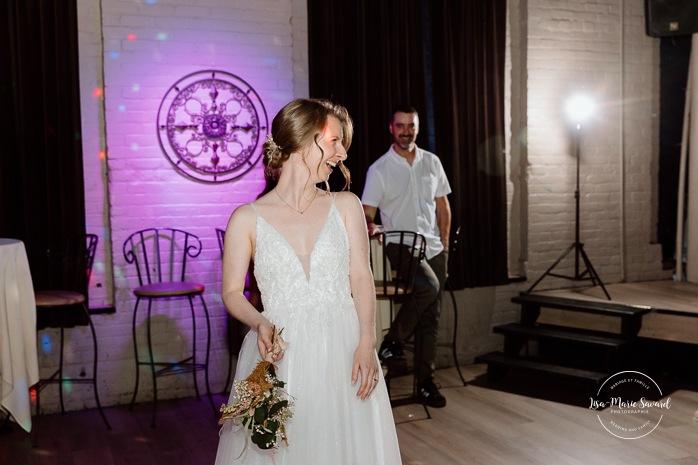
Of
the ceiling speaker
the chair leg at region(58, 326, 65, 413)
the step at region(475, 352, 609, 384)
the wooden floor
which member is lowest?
the wooden floor

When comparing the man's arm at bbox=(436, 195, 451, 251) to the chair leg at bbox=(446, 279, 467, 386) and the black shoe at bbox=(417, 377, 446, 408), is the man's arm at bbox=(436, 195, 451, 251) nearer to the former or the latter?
the chair leg at bbox=(446, 279, 467, 386)

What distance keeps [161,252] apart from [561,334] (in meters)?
2.77

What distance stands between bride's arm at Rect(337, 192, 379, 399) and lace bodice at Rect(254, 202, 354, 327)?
1.3 inches

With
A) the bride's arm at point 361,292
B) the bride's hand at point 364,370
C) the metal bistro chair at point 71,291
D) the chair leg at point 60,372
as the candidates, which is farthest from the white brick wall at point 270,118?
the bride's hand at point 364,370

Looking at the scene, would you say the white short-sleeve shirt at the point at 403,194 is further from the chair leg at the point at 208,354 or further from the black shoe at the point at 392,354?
the chair leg at the point at 208,354

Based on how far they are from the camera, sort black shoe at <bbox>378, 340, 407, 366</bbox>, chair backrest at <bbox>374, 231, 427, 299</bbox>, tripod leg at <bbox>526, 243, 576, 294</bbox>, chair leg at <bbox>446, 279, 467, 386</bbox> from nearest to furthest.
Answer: chair backrest at <bbox>374, 231, 427, 299</bbox> → black shoe at <bbox>378, 340, 407, 366</bbox> → chair leg at <bbox>446, 279, 467, 386</bbox> → tripod leg at <bbox>526, 243, 576, 294</bbox>

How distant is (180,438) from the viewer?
4367 millimetres

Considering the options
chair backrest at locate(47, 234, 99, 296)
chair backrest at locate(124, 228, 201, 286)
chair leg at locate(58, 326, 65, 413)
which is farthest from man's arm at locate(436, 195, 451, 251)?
chair leg at locate(58, 326, 65, 413)

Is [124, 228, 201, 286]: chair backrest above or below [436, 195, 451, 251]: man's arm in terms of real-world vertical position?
below

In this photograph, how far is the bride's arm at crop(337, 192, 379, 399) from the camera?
2.14 metres

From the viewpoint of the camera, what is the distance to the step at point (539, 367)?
5.01 meters

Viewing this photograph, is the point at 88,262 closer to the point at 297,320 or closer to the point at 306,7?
the point at 306,7

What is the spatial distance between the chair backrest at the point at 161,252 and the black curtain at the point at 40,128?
1.31ft

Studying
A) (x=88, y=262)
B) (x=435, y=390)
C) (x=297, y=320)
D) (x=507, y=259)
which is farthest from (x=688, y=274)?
(x=297, y=320)
